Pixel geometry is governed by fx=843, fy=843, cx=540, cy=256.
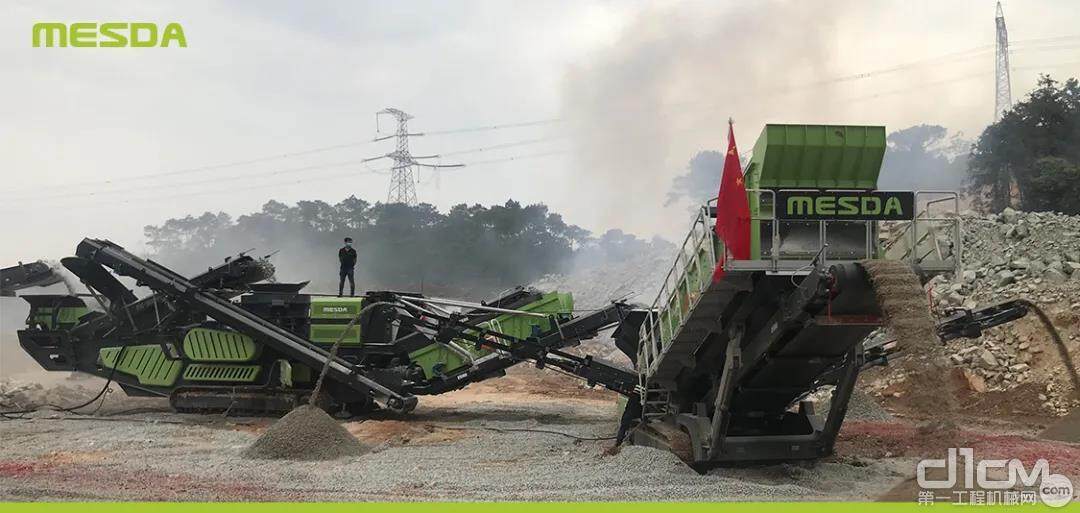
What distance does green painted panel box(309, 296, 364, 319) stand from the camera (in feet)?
55.7

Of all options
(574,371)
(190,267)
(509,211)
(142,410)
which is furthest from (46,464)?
(190,267)

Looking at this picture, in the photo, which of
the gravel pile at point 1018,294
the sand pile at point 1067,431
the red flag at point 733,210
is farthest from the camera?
the gravel pile at point 1018,294

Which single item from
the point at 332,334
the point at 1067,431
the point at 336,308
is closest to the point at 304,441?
the point at 332,334

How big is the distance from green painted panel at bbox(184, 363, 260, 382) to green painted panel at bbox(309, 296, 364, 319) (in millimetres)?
1679

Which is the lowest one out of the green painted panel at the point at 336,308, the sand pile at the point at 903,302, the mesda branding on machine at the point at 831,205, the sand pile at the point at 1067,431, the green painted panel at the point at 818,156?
the sand pile at the point at 1067,431

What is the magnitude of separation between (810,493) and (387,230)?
50.6m

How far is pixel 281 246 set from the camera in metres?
58.7

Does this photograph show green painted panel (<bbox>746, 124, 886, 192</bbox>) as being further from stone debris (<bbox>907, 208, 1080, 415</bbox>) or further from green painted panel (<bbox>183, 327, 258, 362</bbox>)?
green painted panel (<bbox>183, 327, 258, 362</bbox>)

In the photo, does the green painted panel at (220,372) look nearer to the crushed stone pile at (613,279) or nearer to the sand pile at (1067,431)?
the sand pile at (1067,431)

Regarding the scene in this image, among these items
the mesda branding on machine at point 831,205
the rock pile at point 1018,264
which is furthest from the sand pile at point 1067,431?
the mesda branding on machine at point 831,205

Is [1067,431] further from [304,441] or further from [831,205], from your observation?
[304,441]

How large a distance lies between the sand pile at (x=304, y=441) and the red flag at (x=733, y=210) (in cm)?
664

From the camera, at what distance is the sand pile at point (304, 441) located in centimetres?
1198

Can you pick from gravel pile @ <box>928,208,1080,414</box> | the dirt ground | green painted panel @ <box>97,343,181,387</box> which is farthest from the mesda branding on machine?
green painted panel @ <box>97,343,181,387</box>
